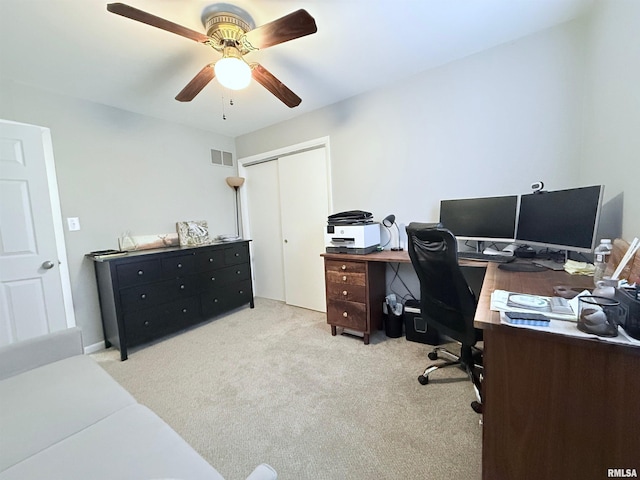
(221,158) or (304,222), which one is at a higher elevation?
(221,158)

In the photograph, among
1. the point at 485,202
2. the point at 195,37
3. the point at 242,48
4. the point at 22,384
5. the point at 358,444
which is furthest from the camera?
the point at 485,202

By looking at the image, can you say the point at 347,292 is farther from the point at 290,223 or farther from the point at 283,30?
the point at 283,30

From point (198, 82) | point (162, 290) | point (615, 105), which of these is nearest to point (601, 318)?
point (615, 105)

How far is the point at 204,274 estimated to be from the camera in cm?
304

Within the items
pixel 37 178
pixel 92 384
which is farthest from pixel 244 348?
pixel 37 178

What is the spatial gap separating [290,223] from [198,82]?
1.90 metres

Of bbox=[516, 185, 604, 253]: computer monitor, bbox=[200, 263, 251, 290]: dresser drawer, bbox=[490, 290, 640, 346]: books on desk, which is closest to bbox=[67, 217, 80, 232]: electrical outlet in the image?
bbox=[200, 263, 251, 290]: dresser drawer

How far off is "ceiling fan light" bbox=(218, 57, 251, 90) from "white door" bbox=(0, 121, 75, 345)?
6.01 ft

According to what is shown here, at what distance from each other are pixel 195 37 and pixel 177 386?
2.37 m

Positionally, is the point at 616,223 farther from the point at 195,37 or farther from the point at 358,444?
the point at 195,37

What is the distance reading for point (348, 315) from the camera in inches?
98.8

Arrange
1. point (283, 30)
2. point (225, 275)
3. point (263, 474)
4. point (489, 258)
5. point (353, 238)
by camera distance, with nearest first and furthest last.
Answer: point (263, 474)
point (283, 30)
point (489, 258)
point (353, 238)
point (225, 275)

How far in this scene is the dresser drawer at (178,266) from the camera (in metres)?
2.69

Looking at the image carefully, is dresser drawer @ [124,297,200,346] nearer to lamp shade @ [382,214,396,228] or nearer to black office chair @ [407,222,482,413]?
lamp shade @ [382,214,396,228]
